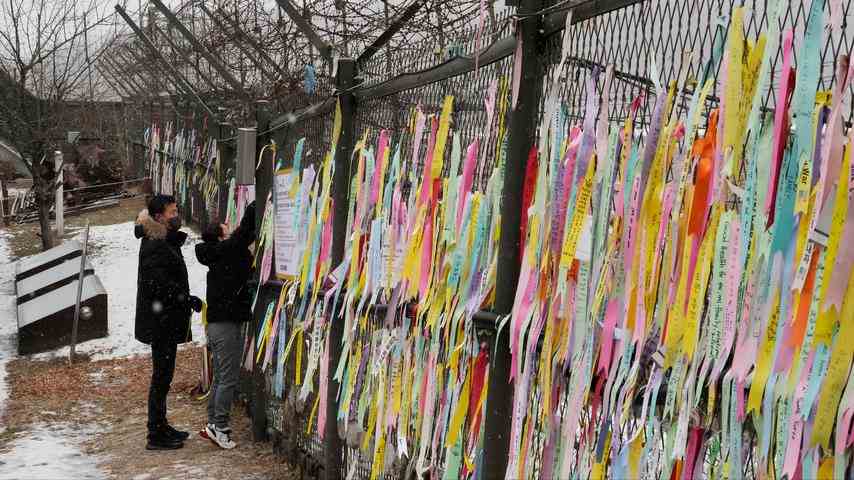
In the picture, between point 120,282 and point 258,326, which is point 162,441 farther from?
point 120,282

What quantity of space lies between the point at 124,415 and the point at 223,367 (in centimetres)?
195

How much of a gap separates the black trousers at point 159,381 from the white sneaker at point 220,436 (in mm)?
361

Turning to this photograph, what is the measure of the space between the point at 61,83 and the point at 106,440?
43.8ft

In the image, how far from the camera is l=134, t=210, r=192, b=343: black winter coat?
22.0 feet

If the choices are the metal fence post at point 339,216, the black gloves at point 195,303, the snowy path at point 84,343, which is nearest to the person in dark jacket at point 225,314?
the black gloves at point 195,303

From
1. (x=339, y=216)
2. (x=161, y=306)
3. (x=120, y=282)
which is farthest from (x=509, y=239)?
(x=120, y=282)

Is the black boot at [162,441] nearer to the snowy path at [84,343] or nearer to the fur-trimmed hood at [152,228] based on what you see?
the snowy path at [84,343]

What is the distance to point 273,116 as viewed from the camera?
6680 mm

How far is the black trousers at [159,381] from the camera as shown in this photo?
21.8 ft

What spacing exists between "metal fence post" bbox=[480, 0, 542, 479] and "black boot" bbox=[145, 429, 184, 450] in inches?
163

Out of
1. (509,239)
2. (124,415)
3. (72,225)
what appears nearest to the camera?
(509,239)

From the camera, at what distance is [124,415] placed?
26.4 feet

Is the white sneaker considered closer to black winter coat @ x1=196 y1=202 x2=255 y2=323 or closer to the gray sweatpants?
the gray sweatpants

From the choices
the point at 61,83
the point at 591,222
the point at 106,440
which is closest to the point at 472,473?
the point at 591,222
